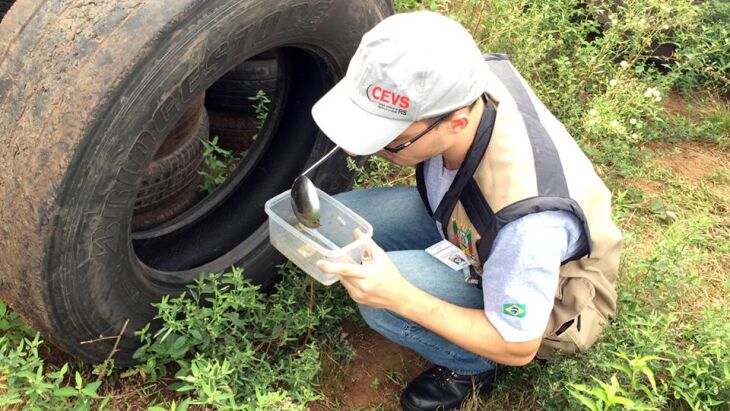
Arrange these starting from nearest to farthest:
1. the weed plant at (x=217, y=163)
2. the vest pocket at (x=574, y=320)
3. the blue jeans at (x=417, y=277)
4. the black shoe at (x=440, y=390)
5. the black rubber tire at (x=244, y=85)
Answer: the vest pocket at (x=574, y=320) → the blue jeans at (x=417, y=277) → the black shoe at (x=440, y=390) → the weed plant at (x=217, y=163) → the black rubber tire at (x=244, y=85)

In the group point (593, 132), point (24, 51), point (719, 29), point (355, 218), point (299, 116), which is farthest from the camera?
point (719, 29)

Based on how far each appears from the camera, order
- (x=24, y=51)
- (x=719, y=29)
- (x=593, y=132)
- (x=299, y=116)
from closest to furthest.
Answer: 1. (x=24, y=51)
2. (x=299, y=116)
3. (x=593, y=132)
4. (x=719, y=29)

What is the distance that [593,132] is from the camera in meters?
3.55

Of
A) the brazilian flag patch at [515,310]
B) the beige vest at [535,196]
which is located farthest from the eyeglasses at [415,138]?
the brazilian flag patch at [515,310]

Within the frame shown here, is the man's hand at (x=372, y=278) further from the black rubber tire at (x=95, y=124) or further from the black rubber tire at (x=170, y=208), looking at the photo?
the black rubber tire at (x=170, y=208)

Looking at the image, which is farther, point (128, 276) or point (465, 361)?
point (465, 361)

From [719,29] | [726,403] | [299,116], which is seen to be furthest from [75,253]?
[719,29]

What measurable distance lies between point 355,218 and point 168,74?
77 centimetres

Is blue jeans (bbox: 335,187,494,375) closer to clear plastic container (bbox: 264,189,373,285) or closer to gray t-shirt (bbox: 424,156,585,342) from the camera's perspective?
clear plastic container (bbox: 264,189,373,285)

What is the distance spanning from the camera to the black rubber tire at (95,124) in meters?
1.78

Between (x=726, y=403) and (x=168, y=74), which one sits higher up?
(x=168, y=74)

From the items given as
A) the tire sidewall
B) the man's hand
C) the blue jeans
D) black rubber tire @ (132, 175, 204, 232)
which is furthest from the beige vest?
black rubber tire @ (132, 175, 204, 232)

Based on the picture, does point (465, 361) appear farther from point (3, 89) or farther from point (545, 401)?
point (3, 89)

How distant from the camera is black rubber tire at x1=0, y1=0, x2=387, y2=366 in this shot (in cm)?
178
